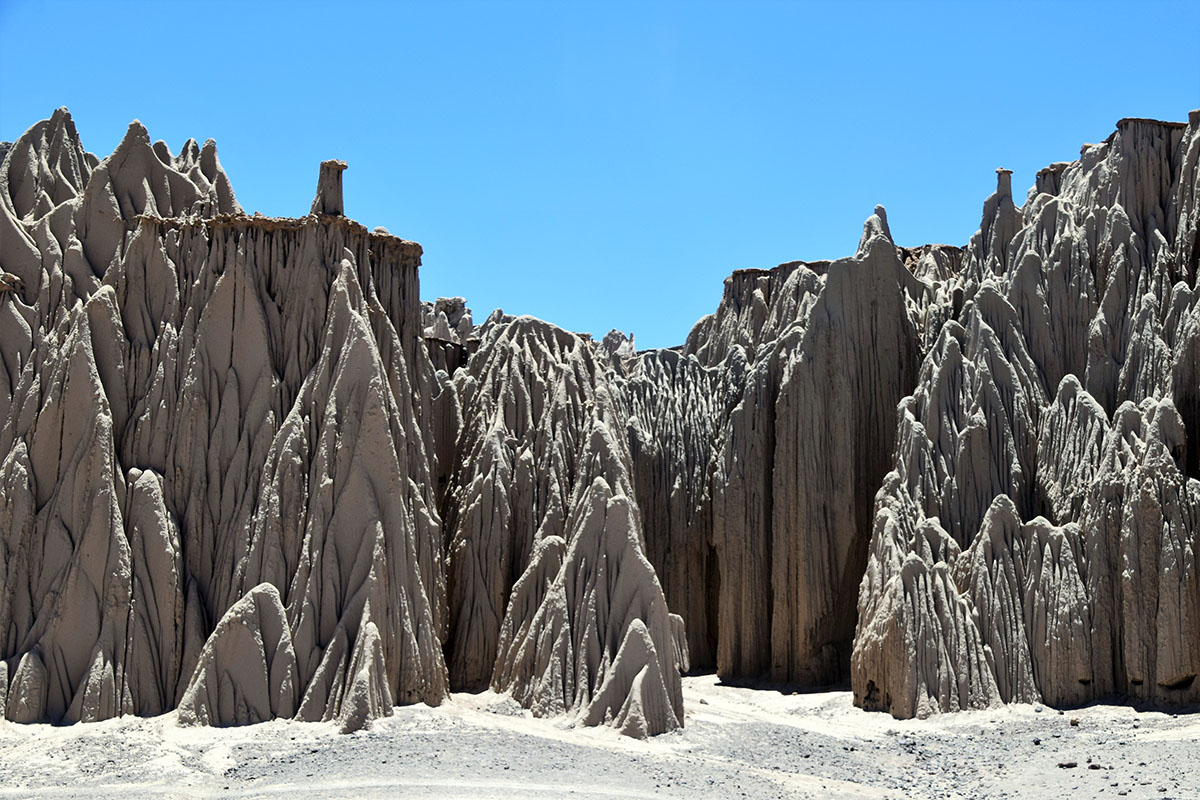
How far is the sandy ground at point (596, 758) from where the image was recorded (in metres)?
15.2

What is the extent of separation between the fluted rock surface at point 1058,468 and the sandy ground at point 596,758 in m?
1.15

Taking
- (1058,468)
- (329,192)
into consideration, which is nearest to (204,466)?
(329,192)

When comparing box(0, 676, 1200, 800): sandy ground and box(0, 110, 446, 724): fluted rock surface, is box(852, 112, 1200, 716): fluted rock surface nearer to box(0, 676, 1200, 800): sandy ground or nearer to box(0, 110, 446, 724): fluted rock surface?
box(0, 676, 1200, 800): sandy ground

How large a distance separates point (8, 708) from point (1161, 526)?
60.3ft

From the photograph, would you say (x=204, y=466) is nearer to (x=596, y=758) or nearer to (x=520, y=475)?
(x=520, y=475)

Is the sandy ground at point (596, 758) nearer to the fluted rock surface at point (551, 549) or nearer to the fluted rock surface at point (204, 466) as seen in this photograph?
the fluted rock surface at point (551, 549)

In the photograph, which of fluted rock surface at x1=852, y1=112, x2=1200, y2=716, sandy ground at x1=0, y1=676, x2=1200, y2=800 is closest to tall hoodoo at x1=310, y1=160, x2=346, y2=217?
sandy ground at x1=0, y1=676, x2=1200, y2=800

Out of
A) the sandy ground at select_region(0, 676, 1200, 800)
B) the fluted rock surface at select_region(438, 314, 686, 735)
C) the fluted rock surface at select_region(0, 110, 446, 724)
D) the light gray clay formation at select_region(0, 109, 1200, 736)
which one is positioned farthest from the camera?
the fluted rock surface at select_region(438, 314, 686, 735)

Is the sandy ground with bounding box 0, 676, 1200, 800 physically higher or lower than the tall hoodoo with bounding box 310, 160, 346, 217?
lower

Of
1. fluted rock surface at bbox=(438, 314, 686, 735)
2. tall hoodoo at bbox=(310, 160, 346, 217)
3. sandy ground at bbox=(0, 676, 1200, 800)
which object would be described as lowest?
sandy ground at bbox=(0, 676, 1200, 800)

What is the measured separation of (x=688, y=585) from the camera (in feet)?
96.0

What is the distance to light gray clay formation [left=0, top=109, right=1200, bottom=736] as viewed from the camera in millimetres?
19016

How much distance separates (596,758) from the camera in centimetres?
1677

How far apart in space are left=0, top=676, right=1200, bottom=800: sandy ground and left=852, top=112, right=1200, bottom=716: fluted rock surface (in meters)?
1.15
